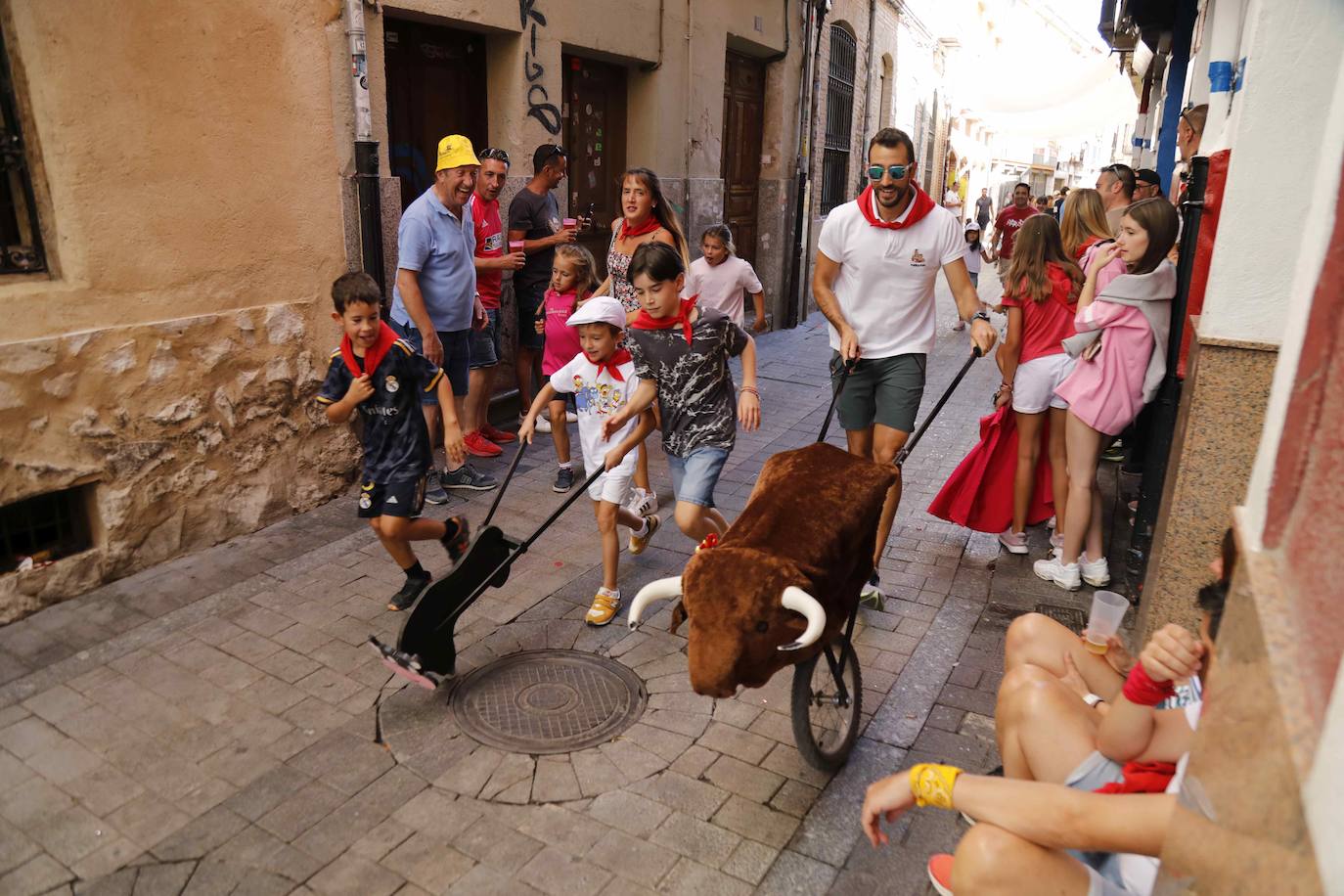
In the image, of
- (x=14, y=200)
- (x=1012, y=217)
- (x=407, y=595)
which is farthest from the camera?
(x=1012, y=217)

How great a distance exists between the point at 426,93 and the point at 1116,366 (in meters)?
5.21

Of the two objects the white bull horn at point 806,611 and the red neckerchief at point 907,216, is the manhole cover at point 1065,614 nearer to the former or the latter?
the red neckerchief at point 907,216

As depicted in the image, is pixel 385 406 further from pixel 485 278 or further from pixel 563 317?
pixel 485 278

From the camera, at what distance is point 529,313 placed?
762cm

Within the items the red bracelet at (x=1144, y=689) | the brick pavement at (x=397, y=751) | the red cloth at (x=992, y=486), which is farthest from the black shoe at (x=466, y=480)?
the red bracelet at (x=1144, y=689)

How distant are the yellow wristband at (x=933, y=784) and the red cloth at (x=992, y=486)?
3.44 metres

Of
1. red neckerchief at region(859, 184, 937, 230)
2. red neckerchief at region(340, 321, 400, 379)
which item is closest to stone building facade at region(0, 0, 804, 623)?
red neckerchief at region(340, 321, 400, 379)

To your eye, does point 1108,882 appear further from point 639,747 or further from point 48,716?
point 48,716

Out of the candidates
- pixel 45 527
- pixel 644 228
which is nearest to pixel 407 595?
pixel 45 527

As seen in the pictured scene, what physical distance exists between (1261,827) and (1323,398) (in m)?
0.70

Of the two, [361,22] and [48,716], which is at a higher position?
[361,22]

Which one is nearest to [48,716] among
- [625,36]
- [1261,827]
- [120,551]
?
[120,551]

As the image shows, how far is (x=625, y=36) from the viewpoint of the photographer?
8953 millimetres

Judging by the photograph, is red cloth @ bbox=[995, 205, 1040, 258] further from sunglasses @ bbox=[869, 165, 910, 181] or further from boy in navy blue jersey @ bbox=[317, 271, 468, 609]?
boy in navy blue jersey @ bbox=[317, 271, 468, 609]
